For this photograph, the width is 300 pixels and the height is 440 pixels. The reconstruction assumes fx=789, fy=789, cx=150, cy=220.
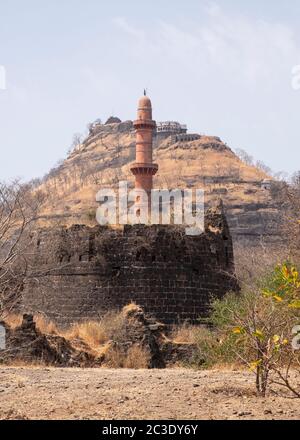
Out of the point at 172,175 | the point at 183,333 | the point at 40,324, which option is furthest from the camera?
the point at 172,175

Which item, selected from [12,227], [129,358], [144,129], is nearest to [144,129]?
[144,129]

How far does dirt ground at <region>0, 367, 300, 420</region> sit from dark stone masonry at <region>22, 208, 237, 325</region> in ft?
33.4

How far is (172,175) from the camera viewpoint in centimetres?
10188

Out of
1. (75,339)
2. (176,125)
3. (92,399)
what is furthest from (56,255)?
(176,125)

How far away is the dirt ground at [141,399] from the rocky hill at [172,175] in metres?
61.4

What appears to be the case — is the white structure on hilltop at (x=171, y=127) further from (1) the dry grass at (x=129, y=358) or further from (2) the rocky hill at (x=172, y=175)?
(1) the dry grass at (x=129, y=358)

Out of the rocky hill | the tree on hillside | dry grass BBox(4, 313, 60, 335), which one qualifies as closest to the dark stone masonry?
dry grass BBox(4, 313, 60, 335)

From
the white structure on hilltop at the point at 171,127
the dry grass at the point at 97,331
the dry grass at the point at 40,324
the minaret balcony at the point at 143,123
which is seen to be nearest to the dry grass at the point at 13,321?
the dry grass at the point at 40,324

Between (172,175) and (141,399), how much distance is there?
305 ft

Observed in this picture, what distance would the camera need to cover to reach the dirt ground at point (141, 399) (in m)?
8.40

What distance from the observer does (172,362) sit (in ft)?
67.3

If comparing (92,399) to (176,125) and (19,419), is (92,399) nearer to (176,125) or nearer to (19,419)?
(19,419)

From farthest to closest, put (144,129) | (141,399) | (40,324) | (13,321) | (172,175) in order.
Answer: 1. (172,175)
2. (144,129)
3. (40,324)
4. (13,321)
5. (141,399)

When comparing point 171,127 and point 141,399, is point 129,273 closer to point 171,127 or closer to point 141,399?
point 141,399
